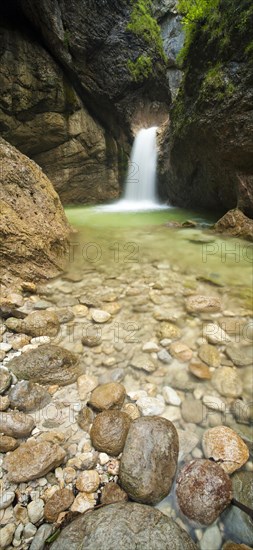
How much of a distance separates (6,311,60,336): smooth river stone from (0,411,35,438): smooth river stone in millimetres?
918

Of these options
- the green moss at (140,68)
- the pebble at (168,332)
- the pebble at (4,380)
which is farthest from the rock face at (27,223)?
the green moss at (140,68)

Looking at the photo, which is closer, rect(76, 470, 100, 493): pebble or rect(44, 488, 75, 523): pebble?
rect(44, 488, 75, 523): pebble

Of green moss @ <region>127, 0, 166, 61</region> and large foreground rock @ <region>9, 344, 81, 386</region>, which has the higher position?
green moss @ <region>127, 0, 166, 61</region>

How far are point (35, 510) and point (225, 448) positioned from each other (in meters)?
1.10

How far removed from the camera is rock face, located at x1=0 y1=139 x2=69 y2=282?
341 centimetres

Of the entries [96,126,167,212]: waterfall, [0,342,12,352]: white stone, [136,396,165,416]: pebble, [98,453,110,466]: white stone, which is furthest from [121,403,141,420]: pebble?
[96,126,167,212]: waterfall

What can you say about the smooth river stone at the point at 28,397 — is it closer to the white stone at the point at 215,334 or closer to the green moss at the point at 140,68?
the white stone at the point at 215,334

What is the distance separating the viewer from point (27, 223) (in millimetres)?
3760

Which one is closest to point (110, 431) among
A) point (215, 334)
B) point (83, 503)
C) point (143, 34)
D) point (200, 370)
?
point (83, 503)

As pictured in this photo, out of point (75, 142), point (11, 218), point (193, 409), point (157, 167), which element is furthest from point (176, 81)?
point (193, 409)

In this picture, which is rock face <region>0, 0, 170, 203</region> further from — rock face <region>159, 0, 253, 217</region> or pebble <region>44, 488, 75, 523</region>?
pebble <region>44, 488, 75, 523</region>

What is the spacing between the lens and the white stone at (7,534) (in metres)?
1.16

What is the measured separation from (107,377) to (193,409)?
718mm

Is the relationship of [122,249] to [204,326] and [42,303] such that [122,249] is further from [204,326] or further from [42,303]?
[204,326]
